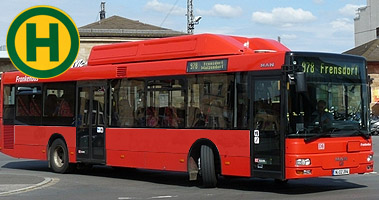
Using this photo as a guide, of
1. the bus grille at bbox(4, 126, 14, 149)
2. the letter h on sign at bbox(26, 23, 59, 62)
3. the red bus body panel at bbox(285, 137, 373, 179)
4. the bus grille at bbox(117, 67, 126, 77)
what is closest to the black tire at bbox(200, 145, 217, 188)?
the red bus body panel at bbox(285, 137, 373, 179)

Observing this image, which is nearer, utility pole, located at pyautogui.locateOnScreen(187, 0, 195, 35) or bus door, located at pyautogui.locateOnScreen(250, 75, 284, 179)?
bus door, located at pyautogui.locateOnScreen(250, 75, 284, 179)

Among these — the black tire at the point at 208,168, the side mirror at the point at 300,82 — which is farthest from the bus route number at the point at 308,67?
the black tire at the point at 208,168

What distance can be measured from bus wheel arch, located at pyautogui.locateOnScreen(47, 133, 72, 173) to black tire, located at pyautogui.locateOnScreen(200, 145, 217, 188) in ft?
17.6

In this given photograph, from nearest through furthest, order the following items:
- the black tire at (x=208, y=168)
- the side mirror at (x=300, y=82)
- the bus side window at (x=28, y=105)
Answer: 1. the side mirror at (x=300, y=82)
2. the black tire at (x=208, y=168)
3. the bus side window at (x=28, y=105)

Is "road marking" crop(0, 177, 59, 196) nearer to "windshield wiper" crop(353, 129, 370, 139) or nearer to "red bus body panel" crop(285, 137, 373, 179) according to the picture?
"red bus body panel" crop(285, 137, 373, 179)

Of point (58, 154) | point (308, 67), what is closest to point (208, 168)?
point (308, 67)

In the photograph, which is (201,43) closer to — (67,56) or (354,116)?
(354,116)

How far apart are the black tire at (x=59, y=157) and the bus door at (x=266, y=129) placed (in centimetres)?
681

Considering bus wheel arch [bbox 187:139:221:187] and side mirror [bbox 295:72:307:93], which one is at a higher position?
side mirror [bbox 295:72:307:93]

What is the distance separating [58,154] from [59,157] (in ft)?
0.30

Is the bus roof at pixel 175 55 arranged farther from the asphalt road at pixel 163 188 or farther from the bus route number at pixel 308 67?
the asphalt road at pixel 163 188

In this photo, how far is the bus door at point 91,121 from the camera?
17.5m

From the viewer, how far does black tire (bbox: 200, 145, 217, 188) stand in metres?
14.5

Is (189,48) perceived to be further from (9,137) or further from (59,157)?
(9,137)
